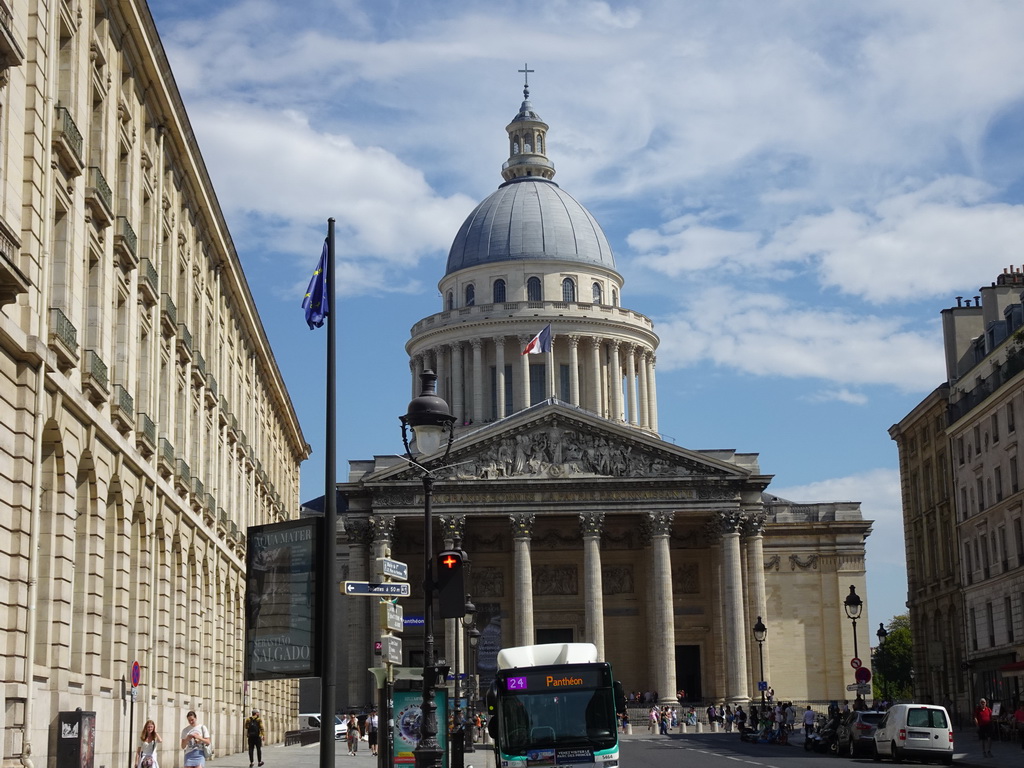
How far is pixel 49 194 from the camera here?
80.1ft

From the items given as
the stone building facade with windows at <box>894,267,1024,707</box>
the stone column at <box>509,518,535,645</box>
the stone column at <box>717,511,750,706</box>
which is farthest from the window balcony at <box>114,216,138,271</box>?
the stone column at <box>717,511,750,706</box>

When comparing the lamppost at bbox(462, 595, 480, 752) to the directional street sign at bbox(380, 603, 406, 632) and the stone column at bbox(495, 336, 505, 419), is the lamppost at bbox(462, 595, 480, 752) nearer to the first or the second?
the directional street sign at bbox(380, 603, 406, 632)

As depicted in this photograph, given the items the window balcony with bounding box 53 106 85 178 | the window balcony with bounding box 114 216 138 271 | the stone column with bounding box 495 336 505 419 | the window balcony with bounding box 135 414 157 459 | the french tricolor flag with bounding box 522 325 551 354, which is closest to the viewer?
the window balcony with bounding box 53 106 85 178

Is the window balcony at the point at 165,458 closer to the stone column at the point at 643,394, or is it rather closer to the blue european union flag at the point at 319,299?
the blue european union flag at the point at 319,299

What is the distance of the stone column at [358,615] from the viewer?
297 ft

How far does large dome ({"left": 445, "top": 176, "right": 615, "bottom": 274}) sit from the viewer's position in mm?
117938

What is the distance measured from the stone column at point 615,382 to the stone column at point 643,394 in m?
1.97

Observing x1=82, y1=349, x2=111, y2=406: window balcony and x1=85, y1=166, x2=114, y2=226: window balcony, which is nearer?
x1=82, y1=349, x2=111, y2=406: window balcony

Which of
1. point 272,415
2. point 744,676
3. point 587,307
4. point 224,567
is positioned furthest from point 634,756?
point 587,307

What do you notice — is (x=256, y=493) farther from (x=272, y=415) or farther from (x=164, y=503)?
(x=164, y=503)

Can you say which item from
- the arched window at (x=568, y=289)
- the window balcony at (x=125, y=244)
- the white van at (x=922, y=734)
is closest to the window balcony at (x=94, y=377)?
the window balcony at (x=125, y=244)

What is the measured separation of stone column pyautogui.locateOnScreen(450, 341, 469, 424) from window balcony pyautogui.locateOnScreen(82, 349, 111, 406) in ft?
279

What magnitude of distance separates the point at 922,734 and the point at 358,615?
55257mm

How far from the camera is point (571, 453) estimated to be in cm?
9050
